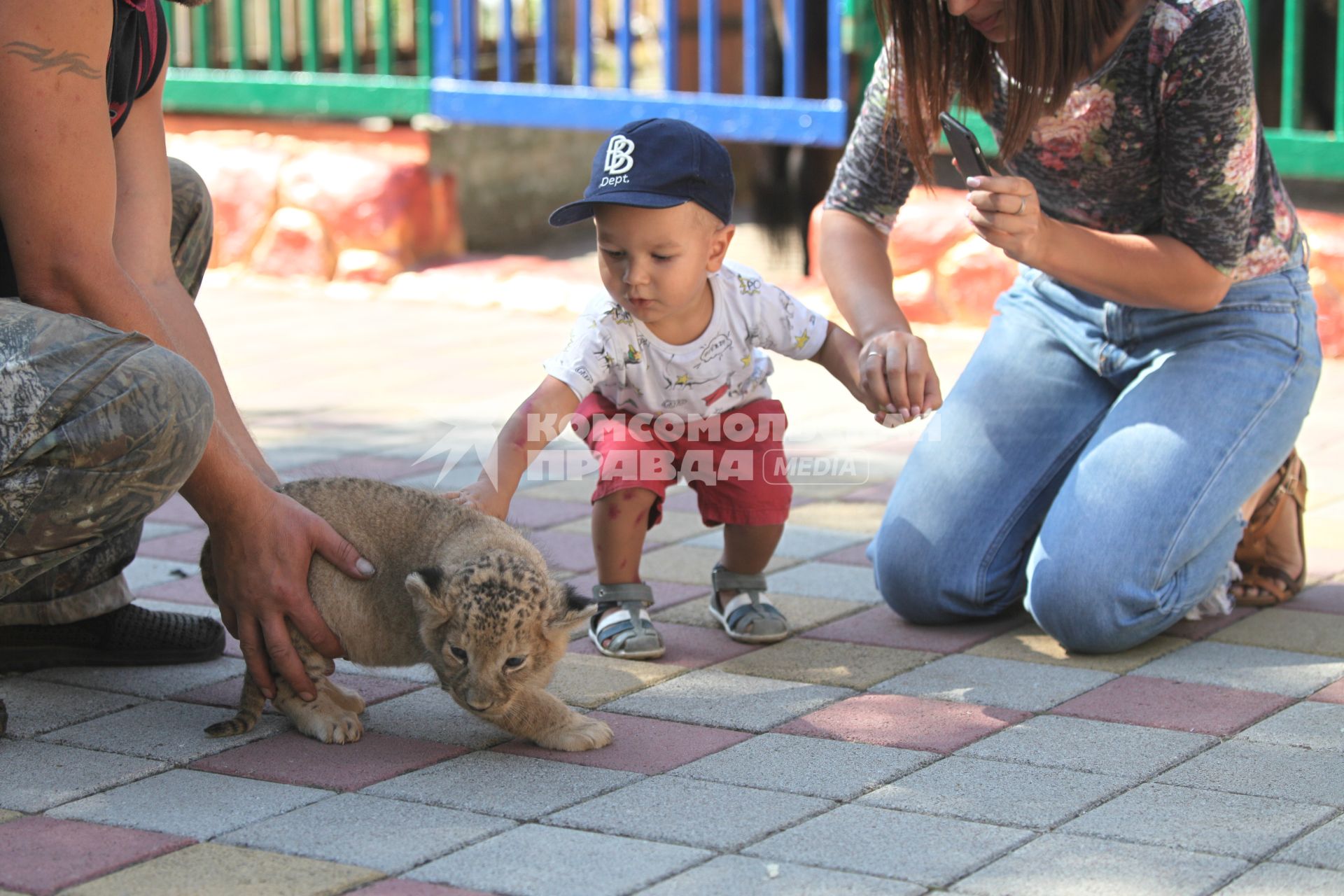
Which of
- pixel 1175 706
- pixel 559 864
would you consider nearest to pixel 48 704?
pixel 559 864

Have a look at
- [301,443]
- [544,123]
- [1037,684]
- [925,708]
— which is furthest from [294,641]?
[544,123]

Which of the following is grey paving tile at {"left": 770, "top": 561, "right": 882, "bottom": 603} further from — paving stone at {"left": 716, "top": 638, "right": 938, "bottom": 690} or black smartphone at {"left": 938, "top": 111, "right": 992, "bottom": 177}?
black smartphone at {"left": 938, "top": 111, "right": 992, "bottom": 177}

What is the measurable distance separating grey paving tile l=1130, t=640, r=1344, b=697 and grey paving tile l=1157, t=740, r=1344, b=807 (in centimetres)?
38

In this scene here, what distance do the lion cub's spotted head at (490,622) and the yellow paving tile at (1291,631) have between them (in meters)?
1.74

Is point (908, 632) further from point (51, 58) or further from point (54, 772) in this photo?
point (51, 58)

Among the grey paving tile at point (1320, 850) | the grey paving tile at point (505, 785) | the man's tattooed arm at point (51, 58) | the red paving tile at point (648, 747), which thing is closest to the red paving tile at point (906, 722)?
the red paving tile at point (648, 747)

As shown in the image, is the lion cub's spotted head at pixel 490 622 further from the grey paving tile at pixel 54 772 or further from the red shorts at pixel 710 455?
the red shorts at pixel 710 455

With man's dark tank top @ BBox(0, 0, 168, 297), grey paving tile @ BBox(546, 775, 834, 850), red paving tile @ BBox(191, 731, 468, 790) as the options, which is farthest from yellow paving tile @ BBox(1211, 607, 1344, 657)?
man's dark tank top @ BBox(0, 0, 168, 297)

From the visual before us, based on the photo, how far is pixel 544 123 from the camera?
8.91m

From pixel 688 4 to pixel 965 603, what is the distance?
26.3ft

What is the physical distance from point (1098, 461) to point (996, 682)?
70cm

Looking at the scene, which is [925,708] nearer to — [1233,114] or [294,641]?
[294,641]

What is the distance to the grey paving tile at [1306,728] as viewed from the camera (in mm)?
3109

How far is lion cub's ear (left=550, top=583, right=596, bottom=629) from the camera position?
307 centimetres
